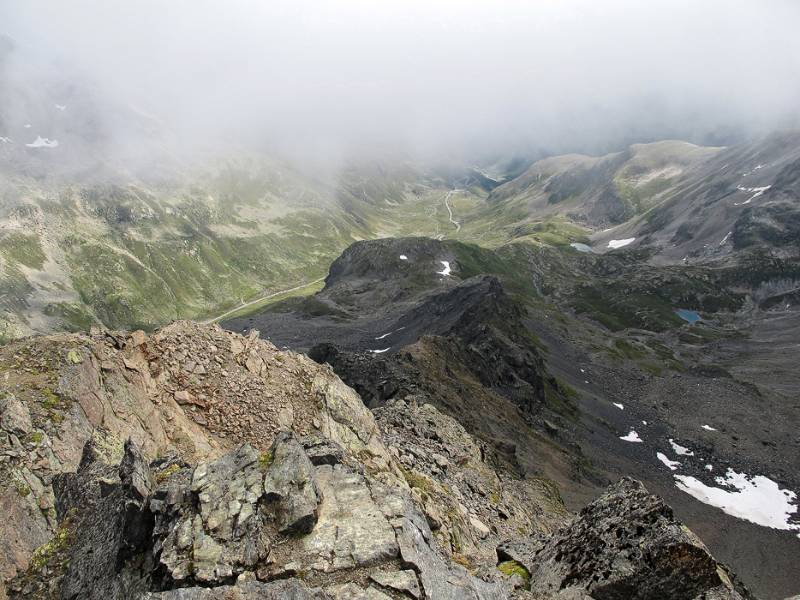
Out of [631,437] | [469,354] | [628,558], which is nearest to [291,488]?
[628,558]

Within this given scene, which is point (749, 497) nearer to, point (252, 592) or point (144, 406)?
point (144, 406)

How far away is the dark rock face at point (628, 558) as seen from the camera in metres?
15.3

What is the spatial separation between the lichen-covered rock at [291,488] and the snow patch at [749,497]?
80.4 m

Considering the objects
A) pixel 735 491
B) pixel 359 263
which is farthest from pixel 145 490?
pixel 359 263

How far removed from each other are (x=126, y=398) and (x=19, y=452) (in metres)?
5.84

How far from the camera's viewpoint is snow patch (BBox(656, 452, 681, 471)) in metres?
85.4

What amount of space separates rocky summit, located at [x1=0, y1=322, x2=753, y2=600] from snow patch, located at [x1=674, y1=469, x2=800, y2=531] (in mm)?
67502

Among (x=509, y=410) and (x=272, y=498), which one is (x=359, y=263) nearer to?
(x=509, y=410)

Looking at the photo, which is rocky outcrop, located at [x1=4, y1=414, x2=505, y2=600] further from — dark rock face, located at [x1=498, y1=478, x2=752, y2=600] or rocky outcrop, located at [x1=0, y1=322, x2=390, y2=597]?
dark rock face, located at [x1=498, y1=478, x2=752, y2=600]

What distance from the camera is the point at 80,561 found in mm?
14664

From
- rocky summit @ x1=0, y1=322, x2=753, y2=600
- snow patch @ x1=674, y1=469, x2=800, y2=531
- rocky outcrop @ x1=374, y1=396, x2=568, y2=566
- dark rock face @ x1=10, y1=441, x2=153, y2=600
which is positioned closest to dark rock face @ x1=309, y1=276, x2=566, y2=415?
rocky outcrop @ x1=374, y1=396, x2=568, y2=566

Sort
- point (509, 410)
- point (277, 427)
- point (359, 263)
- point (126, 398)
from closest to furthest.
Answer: point (126, 398) → point (277, 427) → point (509, 410) → point (359, 263)

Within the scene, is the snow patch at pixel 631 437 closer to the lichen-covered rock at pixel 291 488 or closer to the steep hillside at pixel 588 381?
the steep hillside at pixel 588 381

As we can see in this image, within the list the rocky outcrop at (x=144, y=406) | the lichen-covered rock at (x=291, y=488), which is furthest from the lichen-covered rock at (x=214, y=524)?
the rocky outcrop at (x=144, y=406)
